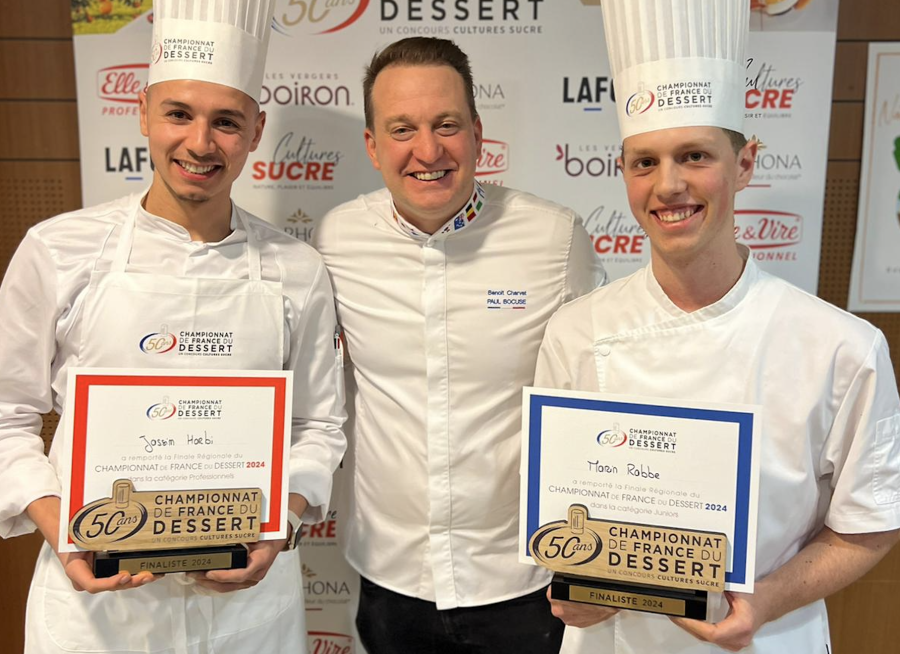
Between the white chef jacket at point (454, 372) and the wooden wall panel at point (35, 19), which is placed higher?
the wooden wall panel at point (35, 19)

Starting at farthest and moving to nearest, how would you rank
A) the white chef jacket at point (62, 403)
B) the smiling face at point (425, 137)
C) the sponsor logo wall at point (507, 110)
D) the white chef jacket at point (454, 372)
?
1. the sponsor logo wall at point (507, 110)
2. the white chef jacket at point (454, 372)
3. the smiling face at point (425, 137)
4. the white chef jacket at point (62, 403)

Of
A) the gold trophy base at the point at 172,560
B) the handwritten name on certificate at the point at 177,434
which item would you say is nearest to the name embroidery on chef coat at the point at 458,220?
the handwritten name on certificate at the point at 177,434

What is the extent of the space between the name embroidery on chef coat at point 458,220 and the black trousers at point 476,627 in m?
1.02

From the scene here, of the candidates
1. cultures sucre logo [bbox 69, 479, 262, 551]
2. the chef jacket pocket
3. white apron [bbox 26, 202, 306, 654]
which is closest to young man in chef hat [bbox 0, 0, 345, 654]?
white apron [bbox 26, 202, 306, 654]

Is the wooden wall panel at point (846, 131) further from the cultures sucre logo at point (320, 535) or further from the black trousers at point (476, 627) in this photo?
the cultures sucre logo at point (320, 535)

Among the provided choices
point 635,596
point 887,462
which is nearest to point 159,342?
point 635,596

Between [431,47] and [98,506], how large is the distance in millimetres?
1344

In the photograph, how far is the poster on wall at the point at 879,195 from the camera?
2.47 meters

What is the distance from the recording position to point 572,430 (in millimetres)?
1321

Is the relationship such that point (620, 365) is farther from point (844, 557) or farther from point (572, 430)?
point (844, 557)

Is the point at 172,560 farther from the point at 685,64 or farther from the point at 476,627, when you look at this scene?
the point at 685,64

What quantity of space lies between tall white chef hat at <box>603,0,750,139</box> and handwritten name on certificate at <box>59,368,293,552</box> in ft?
3.17

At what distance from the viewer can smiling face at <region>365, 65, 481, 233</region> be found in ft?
5.68

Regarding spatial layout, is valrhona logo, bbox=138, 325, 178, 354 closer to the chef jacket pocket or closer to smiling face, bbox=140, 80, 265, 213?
smiling face, bbox=140, 80, 265, 213
